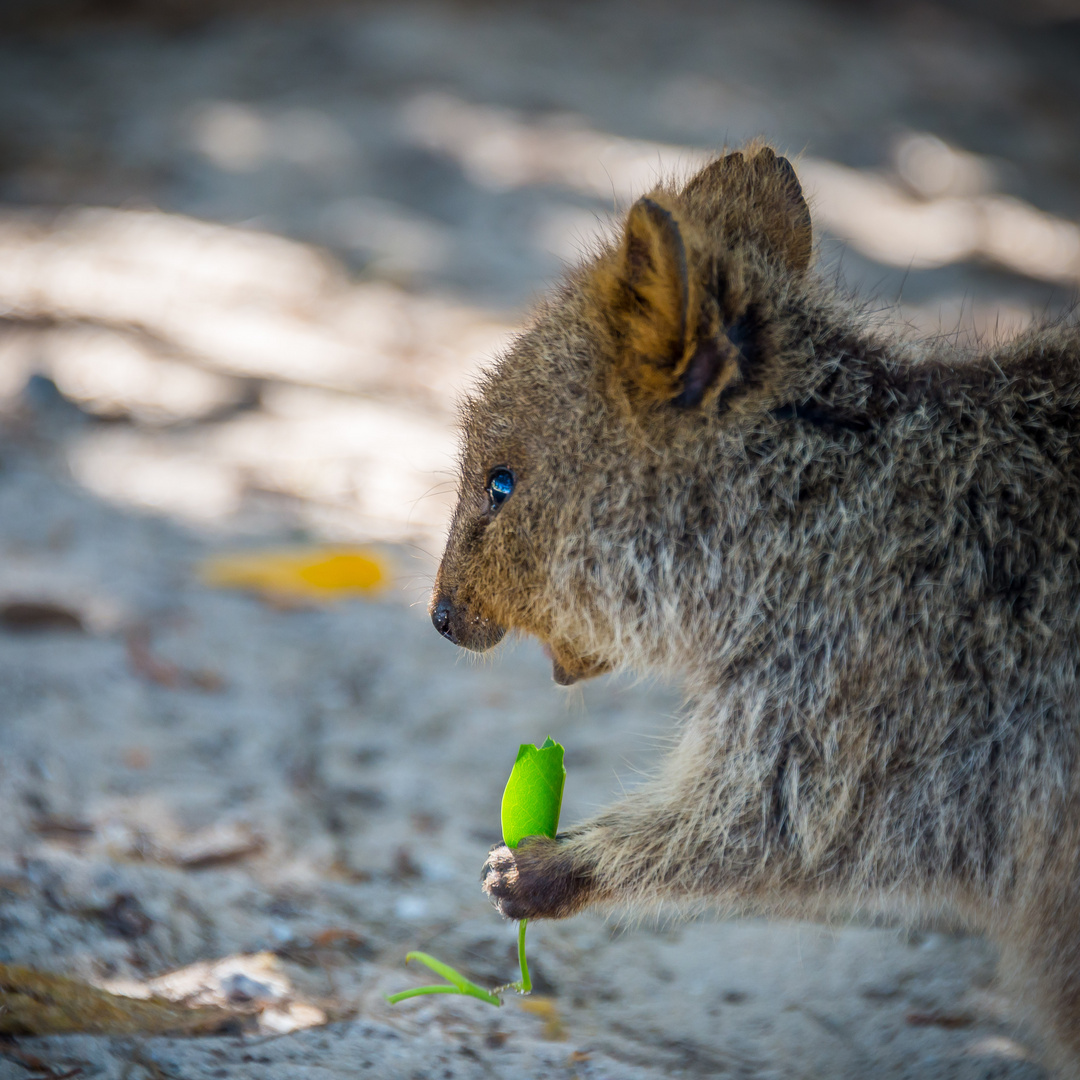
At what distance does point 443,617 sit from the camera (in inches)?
123

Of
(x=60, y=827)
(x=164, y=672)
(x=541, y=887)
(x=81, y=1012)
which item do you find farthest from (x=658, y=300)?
(x=164, y=672)

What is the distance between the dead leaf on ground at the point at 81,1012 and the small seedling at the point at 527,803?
51cm

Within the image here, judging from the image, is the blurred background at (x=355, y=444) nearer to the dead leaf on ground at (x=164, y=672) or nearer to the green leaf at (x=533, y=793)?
the dead leaf on ground at (x=164, y=672)

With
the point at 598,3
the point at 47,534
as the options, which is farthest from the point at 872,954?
the point at 598,3

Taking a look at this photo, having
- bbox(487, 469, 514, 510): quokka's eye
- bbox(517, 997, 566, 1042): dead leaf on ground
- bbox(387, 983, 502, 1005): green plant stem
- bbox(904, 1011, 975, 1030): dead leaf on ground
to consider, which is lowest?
bbox(517, 997, 566, 1042): dead leaf on ground

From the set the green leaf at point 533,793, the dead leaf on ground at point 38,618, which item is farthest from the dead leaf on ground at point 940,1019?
the dead leaf on ground at point 38,618

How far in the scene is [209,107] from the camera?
9781 millimetres

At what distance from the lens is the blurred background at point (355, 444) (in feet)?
10.4

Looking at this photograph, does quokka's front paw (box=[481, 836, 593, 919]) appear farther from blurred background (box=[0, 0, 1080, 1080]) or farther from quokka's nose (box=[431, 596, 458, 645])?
quokka's nose (box=[431, 596, 458, 645])

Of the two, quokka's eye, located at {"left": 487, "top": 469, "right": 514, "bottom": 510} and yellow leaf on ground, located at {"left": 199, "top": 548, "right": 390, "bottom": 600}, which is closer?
quokka's eye, located at {"left": 487, "top": 469, "right": 514, "bottom": 510}

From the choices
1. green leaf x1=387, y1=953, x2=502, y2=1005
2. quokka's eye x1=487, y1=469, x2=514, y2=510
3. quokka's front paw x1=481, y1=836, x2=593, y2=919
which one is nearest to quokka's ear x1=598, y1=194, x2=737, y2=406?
quokka's eye x1=487, y1=469, x2=514, y2=510

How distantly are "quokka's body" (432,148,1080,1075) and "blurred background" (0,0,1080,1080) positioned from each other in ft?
1.86

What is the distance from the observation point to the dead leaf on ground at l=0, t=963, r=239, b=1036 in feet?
8.35

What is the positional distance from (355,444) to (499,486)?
139 inches
